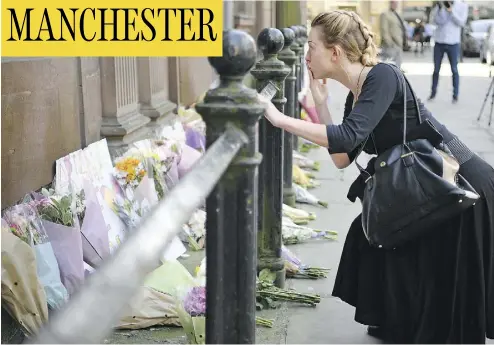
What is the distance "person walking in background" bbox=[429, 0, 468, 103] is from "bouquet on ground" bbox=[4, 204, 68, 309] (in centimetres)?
1086

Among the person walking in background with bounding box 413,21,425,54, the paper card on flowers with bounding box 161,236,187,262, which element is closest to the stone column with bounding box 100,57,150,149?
the paper card on flowers with bounding box 161,236,187,262

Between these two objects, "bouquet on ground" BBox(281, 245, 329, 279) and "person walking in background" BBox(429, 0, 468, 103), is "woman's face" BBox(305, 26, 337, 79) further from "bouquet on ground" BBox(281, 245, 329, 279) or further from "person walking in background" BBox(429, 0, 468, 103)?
"person walking in background" BBox(429, 0, 468, 103)

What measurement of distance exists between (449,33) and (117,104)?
30.4ft

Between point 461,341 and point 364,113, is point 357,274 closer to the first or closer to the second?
point 461,341

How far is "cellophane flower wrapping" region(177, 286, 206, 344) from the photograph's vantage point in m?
3.27

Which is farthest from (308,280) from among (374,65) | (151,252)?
(151,252)

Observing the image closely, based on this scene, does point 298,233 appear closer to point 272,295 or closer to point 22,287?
point 272,295

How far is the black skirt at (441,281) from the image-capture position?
3.17m

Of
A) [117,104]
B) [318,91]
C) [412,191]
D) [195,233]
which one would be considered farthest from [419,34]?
[412,191]

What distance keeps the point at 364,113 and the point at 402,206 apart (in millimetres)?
437

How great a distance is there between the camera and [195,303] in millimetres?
3498

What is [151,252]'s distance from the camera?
4.37 feet

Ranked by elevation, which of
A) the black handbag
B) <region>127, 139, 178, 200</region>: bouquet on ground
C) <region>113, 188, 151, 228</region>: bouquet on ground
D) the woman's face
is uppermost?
the woman's face

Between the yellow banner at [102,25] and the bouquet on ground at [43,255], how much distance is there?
3.35ft
